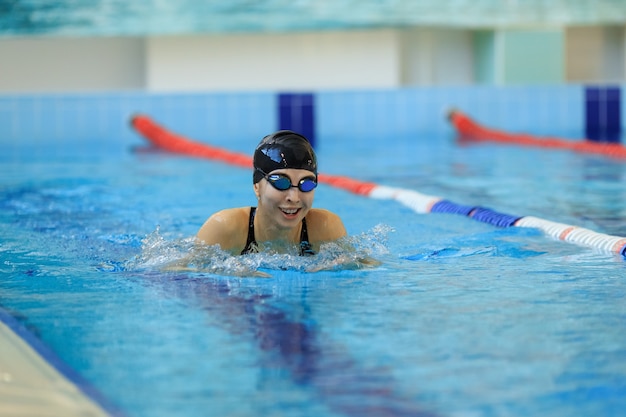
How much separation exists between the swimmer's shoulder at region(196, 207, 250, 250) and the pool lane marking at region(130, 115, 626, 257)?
1.55m

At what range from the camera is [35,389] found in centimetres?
248

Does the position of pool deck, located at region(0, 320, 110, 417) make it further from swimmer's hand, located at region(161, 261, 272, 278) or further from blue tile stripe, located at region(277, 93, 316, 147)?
blue tile stripe, located at region(277, 93, 316, 147)

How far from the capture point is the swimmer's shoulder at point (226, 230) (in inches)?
→ 156

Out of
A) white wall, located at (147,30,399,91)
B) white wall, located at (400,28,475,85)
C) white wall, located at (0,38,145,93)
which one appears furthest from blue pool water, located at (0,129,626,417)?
white wall, located at (400,28,475,85)

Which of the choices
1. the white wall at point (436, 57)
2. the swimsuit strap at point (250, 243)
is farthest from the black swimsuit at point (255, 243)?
the white wall at point (436, 57)

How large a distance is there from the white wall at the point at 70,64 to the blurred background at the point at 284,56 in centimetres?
1

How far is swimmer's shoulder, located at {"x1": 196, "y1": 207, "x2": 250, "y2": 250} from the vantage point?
13.0 ft

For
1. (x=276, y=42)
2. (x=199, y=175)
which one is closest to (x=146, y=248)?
(x=199, y=175)

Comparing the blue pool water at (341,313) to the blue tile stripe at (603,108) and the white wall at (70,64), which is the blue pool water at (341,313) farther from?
the white wall at (70,64)

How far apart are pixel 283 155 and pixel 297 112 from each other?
274 inches

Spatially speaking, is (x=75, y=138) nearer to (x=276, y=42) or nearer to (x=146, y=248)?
(x=276, y=42)

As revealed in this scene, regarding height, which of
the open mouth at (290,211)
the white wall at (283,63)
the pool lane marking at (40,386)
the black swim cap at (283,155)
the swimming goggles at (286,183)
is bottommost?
the pool lane marking at (40,386)

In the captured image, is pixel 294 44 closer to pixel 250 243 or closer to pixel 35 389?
pixel 250 243

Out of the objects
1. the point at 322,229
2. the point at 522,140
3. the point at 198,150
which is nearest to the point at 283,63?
the point at 198,150
